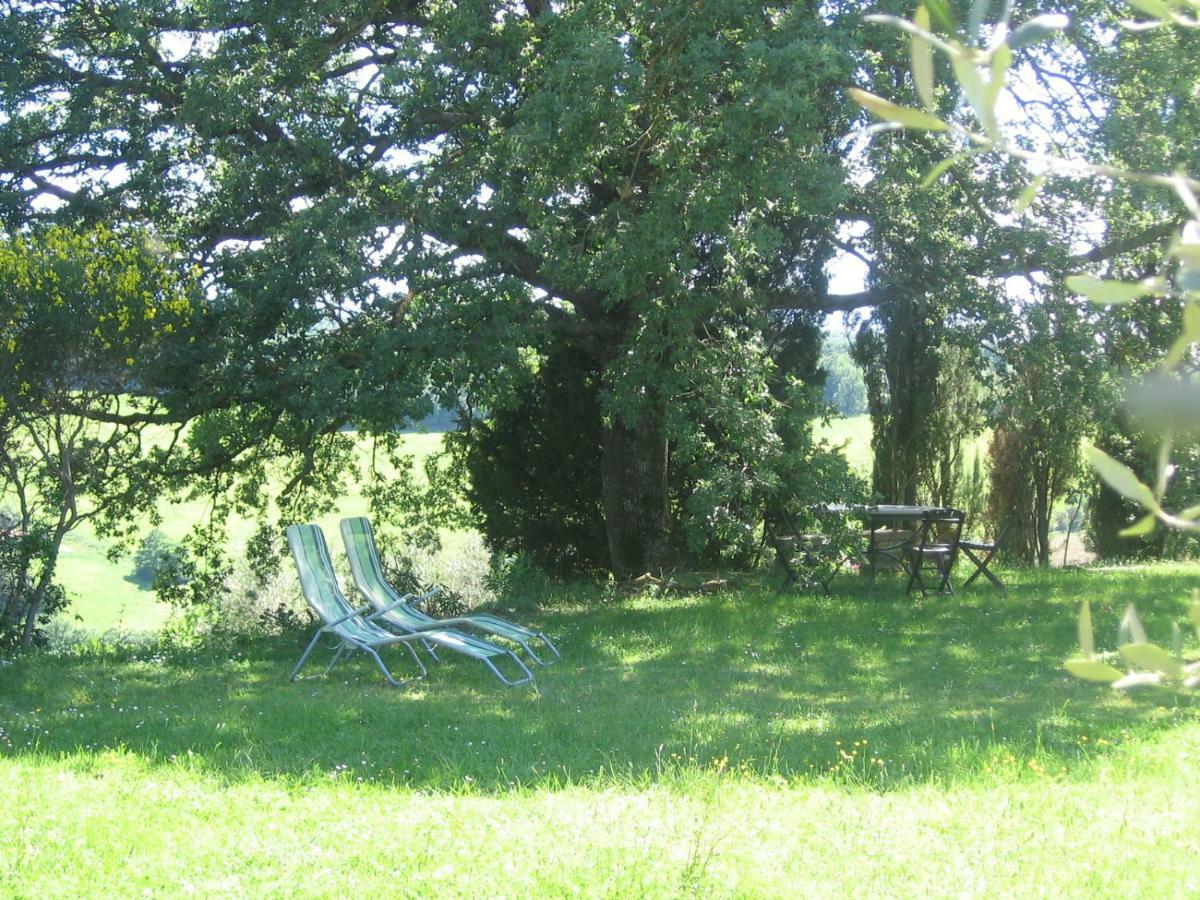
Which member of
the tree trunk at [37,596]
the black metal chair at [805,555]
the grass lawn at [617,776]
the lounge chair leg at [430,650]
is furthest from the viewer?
the black metal chair at [805,555]

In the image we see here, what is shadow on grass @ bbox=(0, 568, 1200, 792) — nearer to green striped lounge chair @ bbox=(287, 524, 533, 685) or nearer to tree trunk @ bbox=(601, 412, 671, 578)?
green striped lounge chair @ bbox=(287, 524, 533, 685)

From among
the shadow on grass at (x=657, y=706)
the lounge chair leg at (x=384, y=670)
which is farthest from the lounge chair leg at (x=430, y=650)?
the lounge chair leg at (x=384, y=670)

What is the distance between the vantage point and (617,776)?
520 centimetres

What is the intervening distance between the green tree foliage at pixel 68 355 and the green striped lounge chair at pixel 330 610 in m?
1.88

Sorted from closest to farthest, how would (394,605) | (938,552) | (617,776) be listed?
(617,776) < (394,605) < (938,552)

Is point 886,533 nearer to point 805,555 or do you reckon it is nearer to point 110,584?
point 805,555

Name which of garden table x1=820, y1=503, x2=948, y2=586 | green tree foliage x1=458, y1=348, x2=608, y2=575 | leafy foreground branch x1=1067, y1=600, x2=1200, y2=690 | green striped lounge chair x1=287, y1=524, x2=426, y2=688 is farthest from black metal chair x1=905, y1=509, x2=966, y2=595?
leafy foreground branch x1=1067, y1=600, x2=1200, y2=690

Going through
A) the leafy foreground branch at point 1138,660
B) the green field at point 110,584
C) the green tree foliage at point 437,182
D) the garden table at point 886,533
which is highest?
the green tree foliage at point 437,182

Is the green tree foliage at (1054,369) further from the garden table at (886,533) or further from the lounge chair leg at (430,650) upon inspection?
the lounge chair leg at (430,650)

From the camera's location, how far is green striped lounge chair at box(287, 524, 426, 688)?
8.10m

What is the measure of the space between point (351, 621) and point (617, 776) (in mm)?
3913

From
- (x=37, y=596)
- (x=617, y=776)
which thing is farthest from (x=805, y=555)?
(x=37, y=596)

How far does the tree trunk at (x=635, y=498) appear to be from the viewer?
13.6m

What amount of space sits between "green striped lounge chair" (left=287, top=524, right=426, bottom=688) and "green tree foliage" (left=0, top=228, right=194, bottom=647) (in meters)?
1.88
